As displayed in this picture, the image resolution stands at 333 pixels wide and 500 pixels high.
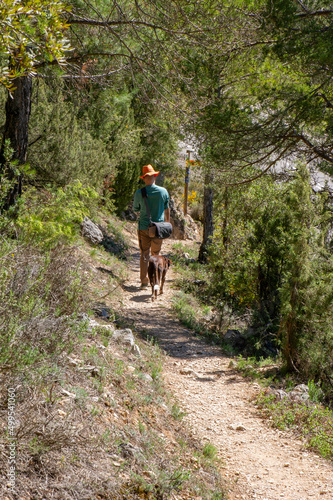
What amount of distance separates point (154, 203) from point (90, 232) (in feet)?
11.5

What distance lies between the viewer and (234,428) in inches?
191

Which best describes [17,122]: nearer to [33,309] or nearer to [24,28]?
[24,28]

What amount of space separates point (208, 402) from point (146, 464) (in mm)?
2175

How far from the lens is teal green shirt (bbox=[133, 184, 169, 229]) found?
310 inches

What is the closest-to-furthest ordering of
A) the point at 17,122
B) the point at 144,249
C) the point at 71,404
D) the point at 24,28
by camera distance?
the point at 71,404 < the point at 24,28 < the point at 17,122 < the point at 144,249

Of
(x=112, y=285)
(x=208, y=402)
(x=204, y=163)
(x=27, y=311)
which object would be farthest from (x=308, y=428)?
(x=204, y=163)

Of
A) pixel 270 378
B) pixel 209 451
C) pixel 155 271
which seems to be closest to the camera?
pixel 209 451

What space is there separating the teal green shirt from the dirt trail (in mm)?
1700

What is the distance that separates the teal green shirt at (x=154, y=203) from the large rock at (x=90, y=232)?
2732 mm

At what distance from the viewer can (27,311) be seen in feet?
10.9

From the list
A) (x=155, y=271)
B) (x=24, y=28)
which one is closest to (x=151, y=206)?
(x=155, y=271)

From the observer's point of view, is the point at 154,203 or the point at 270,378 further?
the point at 154,203

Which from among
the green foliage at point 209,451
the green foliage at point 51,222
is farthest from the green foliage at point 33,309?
the green foliage at point 209,451

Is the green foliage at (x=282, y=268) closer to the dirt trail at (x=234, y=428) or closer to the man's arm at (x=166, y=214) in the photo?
the dirt trail at (x=234, y=428)
